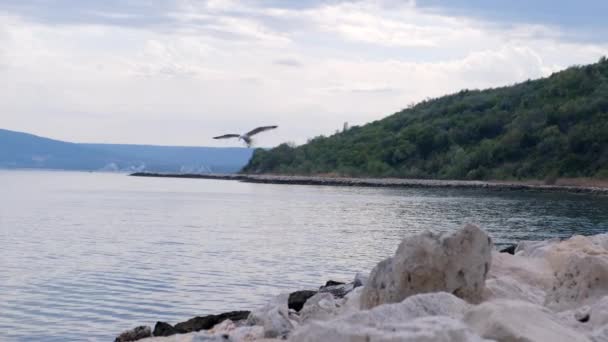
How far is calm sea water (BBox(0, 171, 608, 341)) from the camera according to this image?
17.6 m

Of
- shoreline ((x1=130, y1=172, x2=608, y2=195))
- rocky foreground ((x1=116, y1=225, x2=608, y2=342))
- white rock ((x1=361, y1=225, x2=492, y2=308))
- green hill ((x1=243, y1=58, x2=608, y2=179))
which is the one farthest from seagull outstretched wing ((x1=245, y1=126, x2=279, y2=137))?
green hill ((x1=243, y1=58, x2=608, y2=179))

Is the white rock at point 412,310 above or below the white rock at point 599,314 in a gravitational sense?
above

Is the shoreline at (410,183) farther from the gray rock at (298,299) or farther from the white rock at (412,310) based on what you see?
the white rock at (412,310)

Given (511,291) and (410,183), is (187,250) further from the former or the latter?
(410,183)

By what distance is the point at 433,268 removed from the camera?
9258 millimetres

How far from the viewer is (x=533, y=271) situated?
39.9ft

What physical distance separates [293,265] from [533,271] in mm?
14744

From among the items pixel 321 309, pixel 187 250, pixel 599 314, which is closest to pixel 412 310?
pixel 599 314

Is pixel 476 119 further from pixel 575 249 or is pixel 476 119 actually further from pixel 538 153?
pixel 575 249

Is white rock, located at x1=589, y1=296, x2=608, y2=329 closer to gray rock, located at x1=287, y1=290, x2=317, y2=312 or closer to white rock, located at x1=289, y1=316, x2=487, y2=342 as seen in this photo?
white rock, located at x1=289, y1=316, x2=487, y2=342

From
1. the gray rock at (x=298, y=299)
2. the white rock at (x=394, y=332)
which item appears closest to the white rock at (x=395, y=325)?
the white rock at (x=394, y=332)

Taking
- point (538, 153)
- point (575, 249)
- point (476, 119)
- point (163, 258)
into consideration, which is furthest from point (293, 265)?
point (476, 119)

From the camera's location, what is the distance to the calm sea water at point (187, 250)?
1759 cm

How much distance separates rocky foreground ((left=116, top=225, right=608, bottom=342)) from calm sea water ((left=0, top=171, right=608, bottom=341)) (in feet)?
15.4
